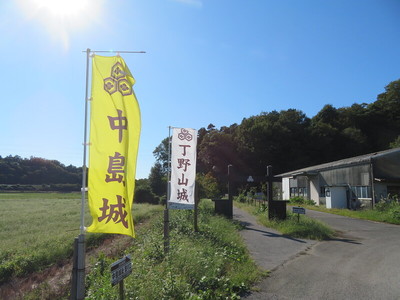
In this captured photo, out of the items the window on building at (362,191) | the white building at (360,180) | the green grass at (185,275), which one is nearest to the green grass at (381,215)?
the white building at (360,180)

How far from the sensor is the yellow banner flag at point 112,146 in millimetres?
3789

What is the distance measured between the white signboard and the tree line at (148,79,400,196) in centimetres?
3402

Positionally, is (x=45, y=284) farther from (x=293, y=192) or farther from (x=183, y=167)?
(x=293, y=192)

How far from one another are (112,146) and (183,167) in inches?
198

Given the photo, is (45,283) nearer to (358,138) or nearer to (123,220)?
(123,220)

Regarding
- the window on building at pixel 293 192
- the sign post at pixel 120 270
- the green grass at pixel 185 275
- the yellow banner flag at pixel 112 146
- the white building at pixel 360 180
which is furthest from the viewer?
the window on building at pixel 293 192

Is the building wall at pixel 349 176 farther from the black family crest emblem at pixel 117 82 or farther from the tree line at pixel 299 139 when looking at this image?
the black family crest emblem at pixel 117 82

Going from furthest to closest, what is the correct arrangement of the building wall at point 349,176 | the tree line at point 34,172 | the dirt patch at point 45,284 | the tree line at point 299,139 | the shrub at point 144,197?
the tree line at point 34,172
the tree line at point 299,139
the shrub at point 144,197
the building wall at point 349,176
the dirt patch at point 45,284

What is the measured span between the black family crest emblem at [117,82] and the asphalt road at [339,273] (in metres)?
3.88

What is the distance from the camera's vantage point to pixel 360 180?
21.1 meters

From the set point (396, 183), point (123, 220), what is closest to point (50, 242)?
point (123, 220)

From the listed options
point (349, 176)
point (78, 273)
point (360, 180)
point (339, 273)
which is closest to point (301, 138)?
point (349, 176)

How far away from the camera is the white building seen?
19406 millimetres

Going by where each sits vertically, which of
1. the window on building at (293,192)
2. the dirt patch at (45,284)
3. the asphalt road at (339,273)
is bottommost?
the dirt patch at (45,284)
